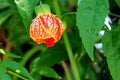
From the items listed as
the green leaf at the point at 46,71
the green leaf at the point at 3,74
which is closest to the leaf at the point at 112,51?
the green leaf at the point at 46,71

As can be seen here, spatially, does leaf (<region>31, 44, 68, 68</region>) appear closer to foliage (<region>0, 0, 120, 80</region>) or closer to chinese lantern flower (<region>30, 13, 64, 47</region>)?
foliage (<region>0, 0, 120, 80</region>)

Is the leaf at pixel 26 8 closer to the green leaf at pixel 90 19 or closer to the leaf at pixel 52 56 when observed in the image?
the green leaf at pixel 90 19

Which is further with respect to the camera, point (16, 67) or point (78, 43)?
point (78, 43)

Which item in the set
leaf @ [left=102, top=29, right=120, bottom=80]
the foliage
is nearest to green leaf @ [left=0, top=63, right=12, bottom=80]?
the foliage

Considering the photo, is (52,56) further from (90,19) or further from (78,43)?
(90,19)

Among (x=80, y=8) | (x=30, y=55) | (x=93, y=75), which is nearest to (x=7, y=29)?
(x=30, y=55)

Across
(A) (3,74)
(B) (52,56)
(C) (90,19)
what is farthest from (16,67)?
(B) (52,56)
